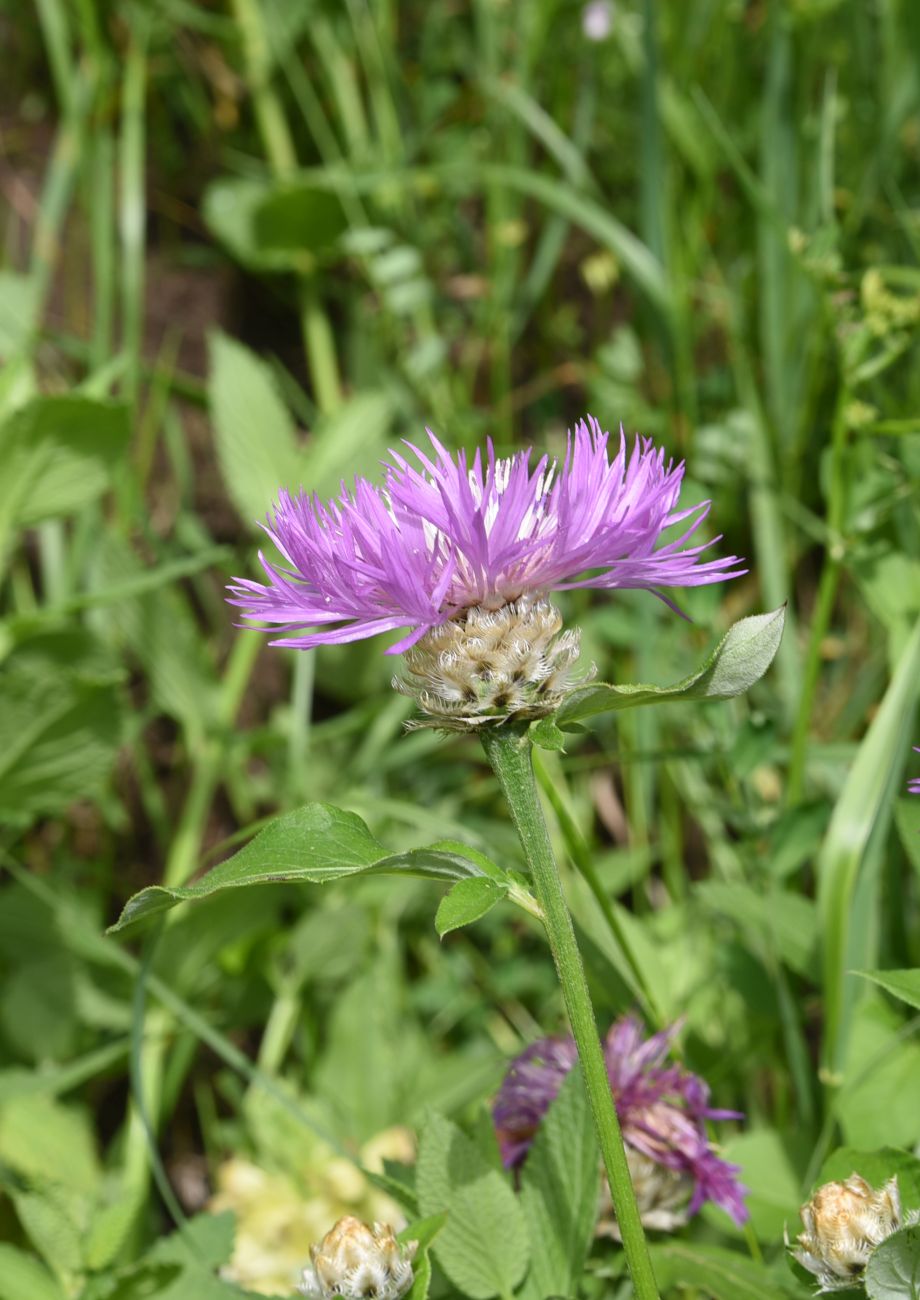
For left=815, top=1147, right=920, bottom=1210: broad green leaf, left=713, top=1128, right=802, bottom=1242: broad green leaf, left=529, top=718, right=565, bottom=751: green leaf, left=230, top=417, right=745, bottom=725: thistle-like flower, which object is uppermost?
left=230, top=417, right=745, bottom=725: thistle-like flower

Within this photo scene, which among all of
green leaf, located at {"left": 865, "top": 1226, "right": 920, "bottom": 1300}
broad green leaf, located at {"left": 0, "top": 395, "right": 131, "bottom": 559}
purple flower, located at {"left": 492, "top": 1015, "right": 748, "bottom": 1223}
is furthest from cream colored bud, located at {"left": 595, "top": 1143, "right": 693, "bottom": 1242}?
broad green leaf, located at {"left": 0, "top": 395, "right": 131, "bottom": 559}

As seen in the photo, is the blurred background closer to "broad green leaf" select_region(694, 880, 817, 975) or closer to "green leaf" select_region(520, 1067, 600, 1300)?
"broad green leaf" select_region(694, 880, 817, 975)

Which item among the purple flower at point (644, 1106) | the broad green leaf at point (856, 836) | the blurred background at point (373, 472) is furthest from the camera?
the blurred background at point (373, 472)

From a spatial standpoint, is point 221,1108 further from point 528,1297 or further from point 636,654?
point 528,1297

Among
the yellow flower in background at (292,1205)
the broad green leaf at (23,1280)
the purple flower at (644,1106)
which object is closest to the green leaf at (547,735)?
the purple flower at (644,1106)

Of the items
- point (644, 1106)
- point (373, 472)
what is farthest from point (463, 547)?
point (373, 472)

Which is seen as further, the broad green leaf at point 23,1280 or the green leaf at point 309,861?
the broad green leaf at point 23,1280

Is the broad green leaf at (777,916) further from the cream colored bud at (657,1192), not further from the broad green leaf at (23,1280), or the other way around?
the broad green leaf at (23,1280)
